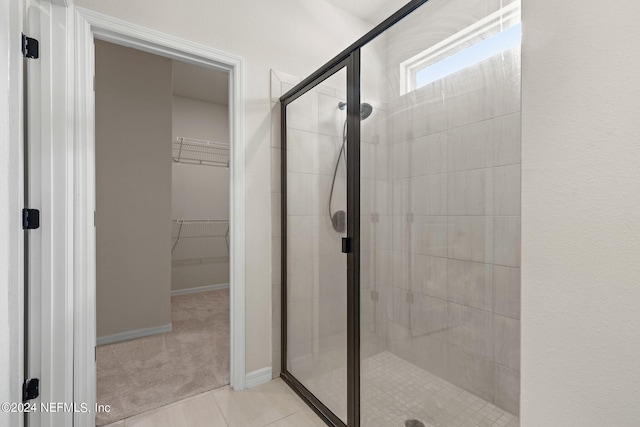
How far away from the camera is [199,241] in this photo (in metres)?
4.41

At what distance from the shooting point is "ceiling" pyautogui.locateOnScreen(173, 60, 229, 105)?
3543 millimetres

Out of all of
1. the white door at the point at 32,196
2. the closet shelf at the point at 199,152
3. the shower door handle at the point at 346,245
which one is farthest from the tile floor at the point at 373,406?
the closet shelf at the point at 199,152

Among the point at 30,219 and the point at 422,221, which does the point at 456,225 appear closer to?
the point at 422,221

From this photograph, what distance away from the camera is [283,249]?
82.6 inches

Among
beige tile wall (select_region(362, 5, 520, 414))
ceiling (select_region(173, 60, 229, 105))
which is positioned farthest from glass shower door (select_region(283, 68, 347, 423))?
ceiling (select_region(173, 60, 229, 105))

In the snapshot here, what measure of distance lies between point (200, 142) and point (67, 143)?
9.86 feet

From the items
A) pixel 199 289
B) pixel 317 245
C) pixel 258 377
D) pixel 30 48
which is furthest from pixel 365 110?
pixel 199 289

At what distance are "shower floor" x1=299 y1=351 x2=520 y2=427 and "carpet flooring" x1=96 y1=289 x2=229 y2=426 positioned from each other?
41.4 inches

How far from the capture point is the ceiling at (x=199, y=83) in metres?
3.54

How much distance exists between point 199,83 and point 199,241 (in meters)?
2.11

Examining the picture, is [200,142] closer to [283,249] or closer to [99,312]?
[99,312]

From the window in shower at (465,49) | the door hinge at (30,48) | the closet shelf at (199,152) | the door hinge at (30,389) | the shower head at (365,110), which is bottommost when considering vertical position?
the door hinge at (30,389)

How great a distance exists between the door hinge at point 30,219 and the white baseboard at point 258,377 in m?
1.41

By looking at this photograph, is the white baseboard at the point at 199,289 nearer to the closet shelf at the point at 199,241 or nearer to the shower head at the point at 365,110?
the closet shelf at the point at 199,241
